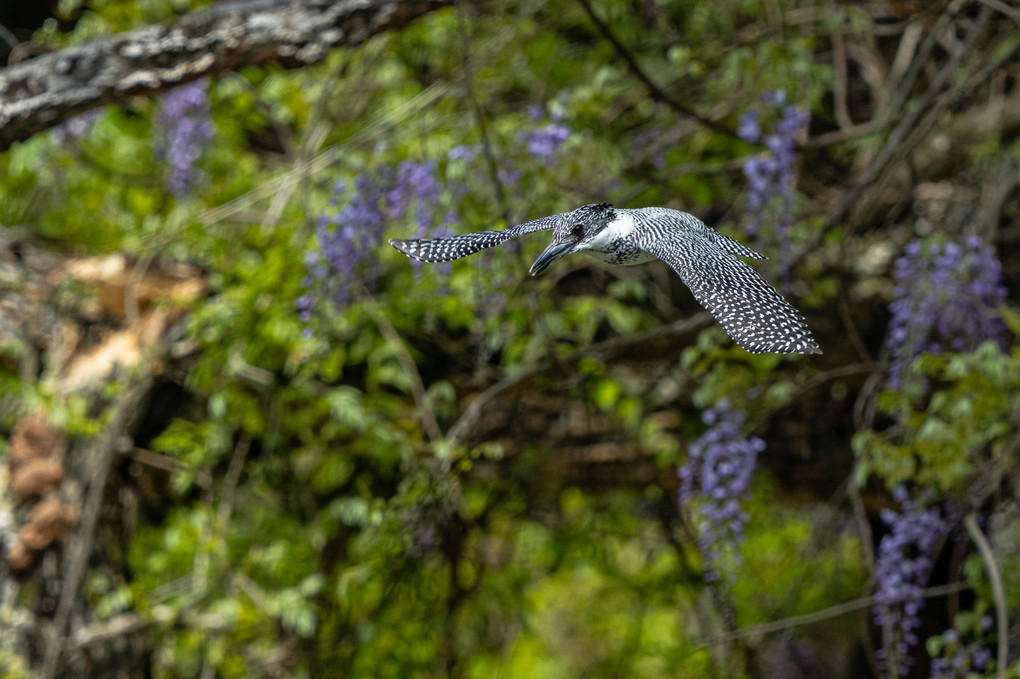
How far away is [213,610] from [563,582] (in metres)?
1.54

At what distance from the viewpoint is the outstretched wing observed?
1.19m

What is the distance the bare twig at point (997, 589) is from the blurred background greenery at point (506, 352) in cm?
1

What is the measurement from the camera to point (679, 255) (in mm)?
1139

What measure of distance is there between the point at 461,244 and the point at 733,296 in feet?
1.09

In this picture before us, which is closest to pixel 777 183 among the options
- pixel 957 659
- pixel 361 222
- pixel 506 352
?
pixel 506 352

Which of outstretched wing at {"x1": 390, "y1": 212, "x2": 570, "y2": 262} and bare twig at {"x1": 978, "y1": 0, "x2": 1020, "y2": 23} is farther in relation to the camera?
bare twig at {"x1": 978, "y1": 0, "x2": 1020, "y2": 23}

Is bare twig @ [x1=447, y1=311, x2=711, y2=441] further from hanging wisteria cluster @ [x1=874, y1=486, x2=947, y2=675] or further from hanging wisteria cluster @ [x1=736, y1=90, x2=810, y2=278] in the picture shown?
hanging wisteria cluster @ [x1=874, y1=486, x2=947, y2=675]

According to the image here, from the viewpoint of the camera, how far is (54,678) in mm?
2574

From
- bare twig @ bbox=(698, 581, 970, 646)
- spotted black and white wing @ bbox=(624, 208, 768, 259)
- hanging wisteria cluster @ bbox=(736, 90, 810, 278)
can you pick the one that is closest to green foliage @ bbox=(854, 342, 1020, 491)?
bare twig @ bbox=(698, 581, 970, 646)

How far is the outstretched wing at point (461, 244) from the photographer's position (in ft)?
3.92

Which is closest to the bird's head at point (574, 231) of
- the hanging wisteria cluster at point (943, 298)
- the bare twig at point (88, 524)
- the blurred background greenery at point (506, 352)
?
the blurred background greenery at point (506, 352)

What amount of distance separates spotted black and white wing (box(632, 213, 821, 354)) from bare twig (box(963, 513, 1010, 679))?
1207 mm

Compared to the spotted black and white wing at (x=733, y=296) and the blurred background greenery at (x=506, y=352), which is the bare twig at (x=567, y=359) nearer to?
the blurred background greenery at (x=506, y=352)

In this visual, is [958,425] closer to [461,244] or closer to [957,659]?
[957,659]
